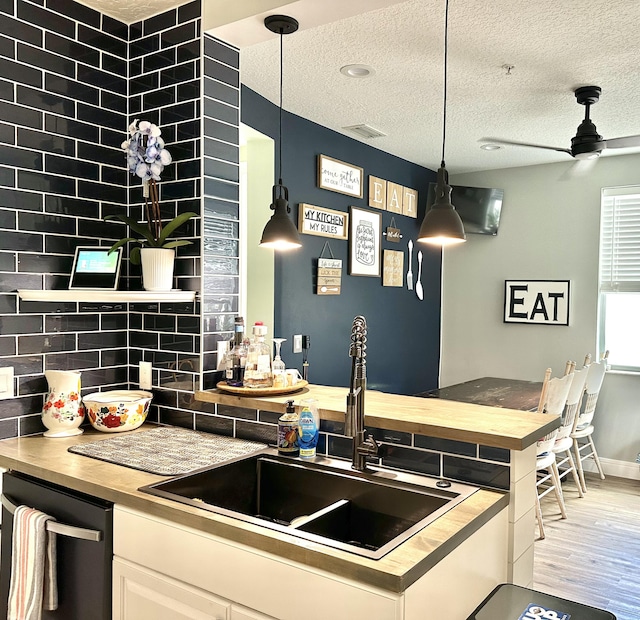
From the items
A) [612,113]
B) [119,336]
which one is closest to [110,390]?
[119,336]

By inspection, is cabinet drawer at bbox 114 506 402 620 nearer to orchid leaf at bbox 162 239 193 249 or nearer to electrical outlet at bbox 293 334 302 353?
orchid leaf at bbox 162 239 193 249

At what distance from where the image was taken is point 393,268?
4.73 m

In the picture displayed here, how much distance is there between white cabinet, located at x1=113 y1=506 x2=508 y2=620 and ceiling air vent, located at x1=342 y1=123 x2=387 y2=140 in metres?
2.92

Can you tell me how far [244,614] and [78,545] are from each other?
599mm

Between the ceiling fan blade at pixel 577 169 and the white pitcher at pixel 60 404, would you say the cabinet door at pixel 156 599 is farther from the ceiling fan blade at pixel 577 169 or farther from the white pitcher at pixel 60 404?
the ceiling fan blade at pixel 577 169

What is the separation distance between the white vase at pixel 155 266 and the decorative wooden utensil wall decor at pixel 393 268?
2.60 metres

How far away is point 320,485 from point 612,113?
10.0 ft

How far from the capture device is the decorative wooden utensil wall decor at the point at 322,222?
3.71 meters

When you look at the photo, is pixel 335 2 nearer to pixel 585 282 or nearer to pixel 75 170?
pixel 75 170

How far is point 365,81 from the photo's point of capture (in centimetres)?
313

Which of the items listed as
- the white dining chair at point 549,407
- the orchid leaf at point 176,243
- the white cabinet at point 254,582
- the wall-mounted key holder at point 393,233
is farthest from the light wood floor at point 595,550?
the orchid leaf at point 176,243

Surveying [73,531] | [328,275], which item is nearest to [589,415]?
[328,275]

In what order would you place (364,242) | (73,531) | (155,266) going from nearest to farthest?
(73,531) < (155,266) < (364,242)

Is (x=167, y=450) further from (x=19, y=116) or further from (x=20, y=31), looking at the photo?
(x=20, y=31)
